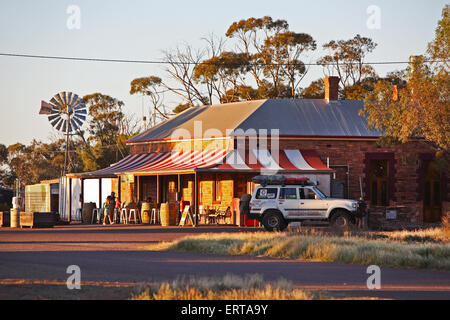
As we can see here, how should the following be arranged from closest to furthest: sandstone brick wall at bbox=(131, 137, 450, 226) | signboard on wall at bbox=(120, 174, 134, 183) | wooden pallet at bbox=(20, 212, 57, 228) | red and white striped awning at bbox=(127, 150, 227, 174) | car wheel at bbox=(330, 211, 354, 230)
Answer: car wheel at bbox=(330, 211, 354, 230)
wooden pallet at bbox=(20, 212, 57, 228)
red and white striped awning at bbox=(127, 150, 227, 174)
sandstone brick wall at bbox=(131, 137, 450, 226)
signboard on wall at bbox=(120, 174, 134, 183)

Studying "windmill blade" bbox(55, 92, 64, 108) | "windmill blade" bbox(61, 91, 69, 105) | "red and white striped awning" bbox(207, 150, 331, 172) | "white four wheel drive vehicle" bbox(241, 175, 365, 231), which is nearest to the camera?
"white four wheel drive vehicle" bbox(241, 175, 365, 231)

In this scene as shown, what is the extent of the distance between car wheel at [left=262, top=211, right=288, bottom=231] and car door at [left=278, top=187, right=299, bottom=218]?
26cm

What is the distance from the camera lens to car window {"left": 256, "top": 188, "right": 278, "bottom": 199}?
29438 millimetres

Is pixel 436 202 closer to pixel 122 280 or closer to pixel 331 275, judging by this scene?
pixel 331 275

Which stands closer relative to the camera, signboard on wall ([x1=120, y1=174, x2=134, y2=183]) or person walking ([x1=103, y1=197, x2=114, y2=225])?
person walking ([x1=103, y1=197, x2=114, y2=225])

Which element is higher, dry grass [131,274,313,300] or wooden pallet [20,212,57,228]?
wooden pallet [20,212,57,228]

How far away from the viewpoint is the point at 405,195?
122ft

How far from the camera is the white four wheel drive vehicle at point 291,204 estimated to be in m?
29.1

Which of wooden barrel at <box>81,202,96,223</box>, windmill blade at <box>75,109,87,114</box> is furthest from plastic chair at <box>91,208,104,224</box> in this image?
windmill blade at <box>75,109,87,114</box>

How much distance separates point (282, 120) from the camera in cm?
3784

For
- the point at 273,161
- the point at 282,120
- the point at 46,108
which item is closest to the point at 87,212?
the point at 46,108

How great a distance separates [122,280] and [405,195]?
1011 inches

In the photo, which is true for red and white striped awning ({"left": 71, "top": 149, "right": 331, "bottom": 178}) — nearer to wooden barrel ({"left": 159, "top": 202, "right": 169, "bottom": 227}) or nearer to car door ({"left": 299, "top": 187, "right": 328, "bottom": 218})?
wooden barrel ({"left": 159, "top": 202, "right": 169, "bottom": 227})

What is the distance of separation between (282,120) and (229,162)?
4.98 meters
